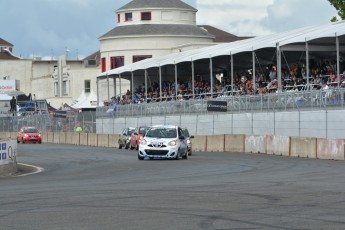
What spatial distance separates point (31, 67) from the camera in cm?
13700

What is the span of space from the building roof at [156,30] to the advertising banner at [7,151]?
227 ft

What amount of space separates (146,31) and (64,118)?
22212mm

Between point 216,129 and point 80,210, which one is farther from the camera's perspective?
point 216,129

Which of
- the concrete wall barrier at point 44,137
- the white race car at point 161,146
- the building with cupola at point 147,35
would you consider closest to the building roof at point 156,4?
the building with cupola at point 147,35

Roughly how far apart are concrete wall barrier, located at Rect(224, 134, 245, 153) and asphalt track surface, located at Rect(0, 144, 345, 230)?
1727 centimetres

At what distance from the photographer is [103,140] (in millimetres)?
67312

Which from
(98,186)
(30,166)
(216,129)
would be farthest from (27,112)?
(98,186)

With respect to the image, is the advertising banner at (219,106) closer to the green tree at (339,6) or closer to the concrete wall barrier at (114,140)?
the concrete wall barrier at (114,140)

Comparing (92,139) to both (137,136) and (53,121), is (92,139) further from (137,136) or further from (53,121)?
(137,136)

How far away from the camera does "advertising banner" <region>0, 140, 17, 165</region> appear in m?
30.7

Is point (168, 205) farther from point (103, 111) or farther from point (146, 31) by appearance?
point (146, 31)

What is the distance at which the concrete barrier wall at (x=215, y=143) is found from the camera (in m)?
50.4

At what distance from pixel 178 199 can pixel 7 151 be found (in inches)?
536

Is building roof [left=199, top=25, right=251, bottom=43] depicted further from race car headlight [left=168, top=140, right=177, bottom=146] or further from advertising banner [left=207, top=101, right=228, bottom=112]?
race car headlight [left=168, top=140, right=177, bottom=146]
